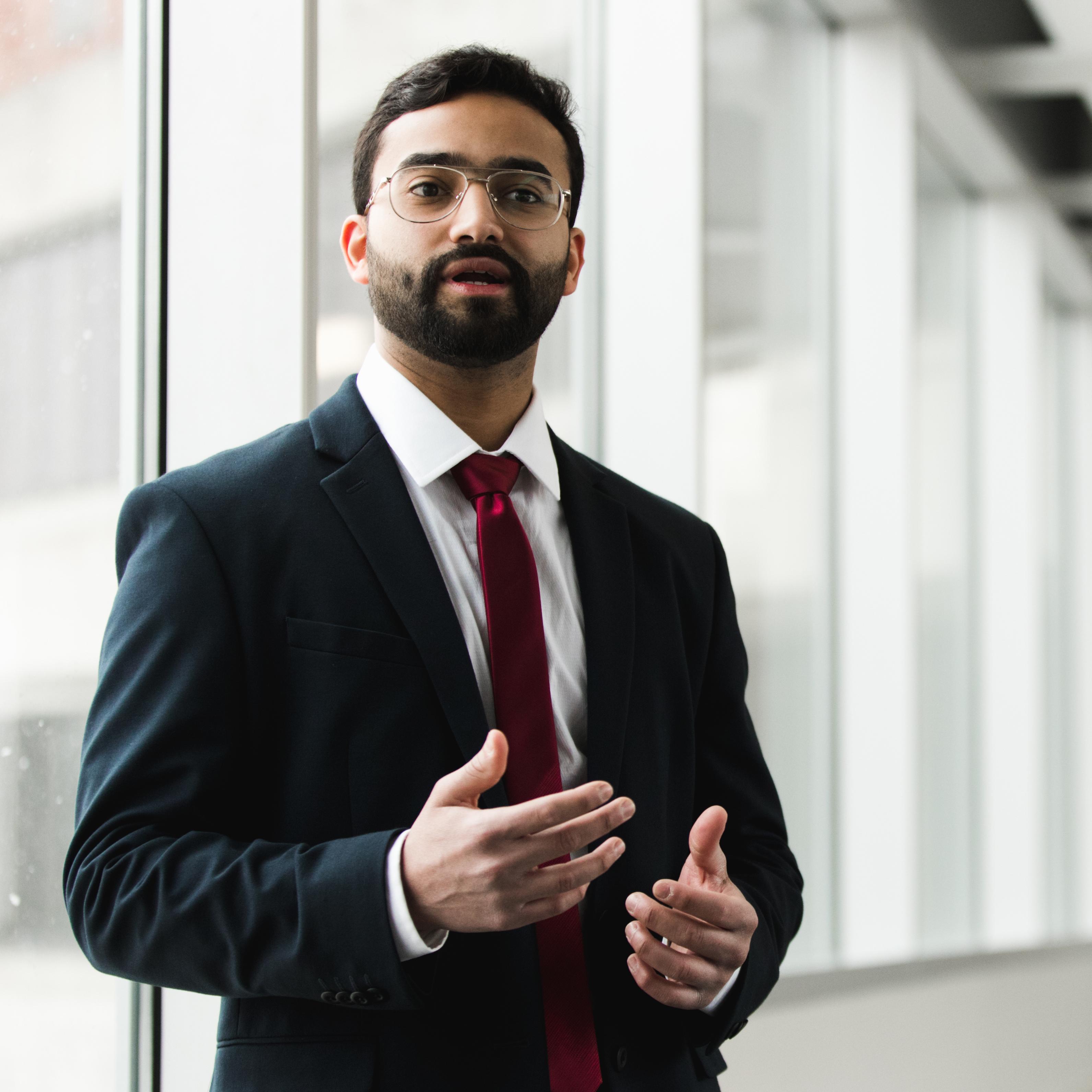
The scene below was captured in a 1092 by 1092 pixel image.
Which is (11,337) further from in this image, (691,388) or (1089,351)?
(1089,351)

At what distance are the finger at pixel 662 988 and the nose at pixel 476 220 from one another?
0.85 m

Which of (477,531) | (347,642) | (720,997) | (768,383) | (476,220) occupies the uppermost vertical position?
(768,383)

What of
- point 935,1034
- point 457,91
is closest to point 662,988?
point 457,91

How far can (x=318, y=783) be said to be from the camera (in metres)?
1.36

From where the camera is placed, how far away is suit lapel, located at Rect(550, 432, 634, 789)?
1.51 metres

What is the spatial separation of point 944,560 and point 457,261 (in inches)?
189

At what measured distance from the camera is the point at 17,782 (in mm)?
1972

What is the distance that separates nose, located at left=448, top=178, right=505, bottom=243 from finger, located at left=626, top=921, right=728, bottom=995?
0.82m

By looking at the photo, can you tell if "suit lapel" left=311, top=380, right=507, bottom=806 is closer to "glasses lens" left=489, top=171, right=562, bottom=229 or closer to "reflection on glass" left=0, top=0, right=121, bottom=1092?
"glasses lens" left=489, top=171, right=562, bottom=229

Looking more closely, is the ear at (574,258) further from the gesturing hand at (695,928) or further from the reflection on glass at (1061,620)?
the reflection on glass at (1061,620)

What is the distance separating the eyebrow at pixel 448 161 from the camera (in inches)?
62.9

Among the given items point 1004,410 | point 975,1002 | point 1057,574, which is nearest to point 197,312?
point 975,1002

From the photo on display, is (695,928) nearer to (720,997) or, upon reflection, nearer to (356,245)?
(720,997)

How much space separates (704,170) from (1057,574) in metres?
5.32
